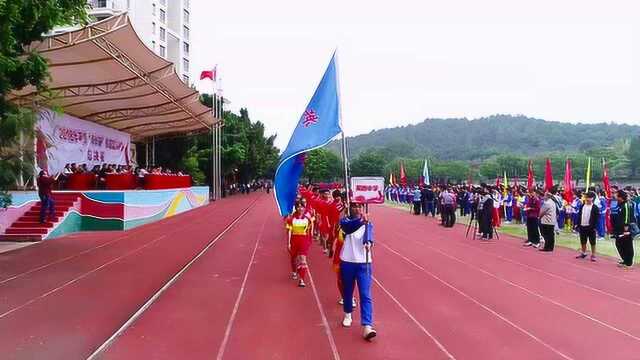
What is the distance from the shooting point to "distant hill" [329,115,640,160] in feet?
311

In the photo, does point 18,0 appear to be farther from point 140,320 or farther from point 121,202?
point 121,202

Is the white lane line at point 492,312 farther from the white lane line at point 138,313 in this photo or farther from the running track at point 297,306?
the white lane line at point 138,313

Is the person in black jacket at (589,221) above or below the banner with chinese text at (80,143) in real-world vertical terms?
below

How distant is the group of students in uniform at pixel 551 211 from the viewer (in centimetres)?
1148

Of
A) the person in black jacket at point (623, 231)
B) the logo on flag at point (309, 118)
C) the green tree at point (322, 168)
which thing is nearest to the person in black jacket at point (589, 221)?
the person in black jacket at point (623, 231)

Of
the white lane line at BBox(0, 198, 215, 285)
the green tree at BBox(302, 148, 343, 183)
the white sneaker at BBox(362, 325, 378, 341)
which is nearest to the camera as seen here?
the white sneaker at BBox(362, 325, 378, 341)

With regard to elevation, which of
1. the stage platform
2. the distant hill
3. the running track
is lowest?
the running track

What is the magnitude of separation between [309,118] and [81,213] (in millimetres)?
13717

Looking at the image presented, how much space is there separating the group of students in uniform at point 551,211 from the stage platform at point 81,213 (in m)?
11.8

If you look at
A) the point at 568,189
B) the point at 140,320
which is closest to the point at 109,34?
the point at 140,320

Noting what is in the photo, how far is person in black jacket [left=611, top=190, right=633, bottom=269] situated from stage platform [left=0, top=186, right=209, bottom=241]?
1471 cm

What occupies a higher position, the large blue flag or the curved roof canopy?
the curved roof canopy

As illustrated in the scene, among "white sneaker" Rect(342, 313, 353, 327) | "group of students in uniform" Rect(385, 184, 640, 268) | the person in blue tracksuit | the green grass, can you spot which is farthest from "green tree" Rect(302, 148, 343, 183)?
"white sneaker" Rect(342, 313, 353, 327)

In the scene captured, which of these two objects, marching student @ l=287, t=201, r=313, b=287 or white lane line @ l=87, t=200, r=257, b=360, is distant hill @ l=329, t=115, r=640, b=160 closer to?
white lane line @ l=87, t=200, r=257, b=360
